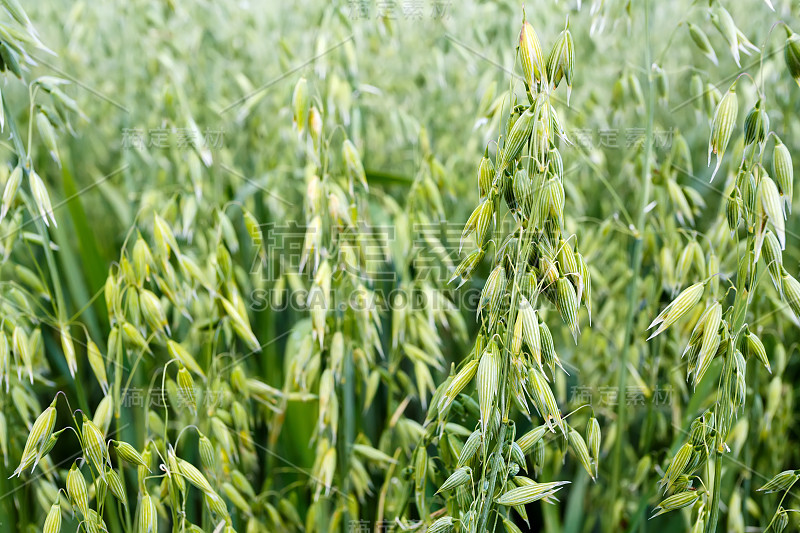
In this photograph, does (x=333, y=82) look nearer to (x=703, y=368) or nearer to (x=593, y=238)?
(x=593, y=238)

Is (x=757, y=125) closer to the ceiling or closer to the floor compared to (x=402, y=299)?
closer to the ceiling

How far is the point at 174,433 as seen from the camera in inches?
52.2

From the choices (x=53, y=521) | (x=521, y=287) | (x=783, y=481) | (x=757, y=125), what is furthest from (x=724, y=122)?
(x=53, y=521)

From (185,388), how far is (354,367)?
420 millimetres

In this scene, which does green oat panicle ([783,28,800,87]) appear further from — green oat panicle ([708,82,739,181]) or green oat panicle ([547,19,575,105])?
green oat panicle ([547,19,575,105])

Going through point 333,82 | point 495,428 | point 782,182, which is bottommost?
point 495,428

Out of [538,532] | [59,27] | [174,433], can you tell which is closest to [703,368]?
[538,532]

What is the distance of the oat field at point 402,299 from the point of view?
2.43 ft

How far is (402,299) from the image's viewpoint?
1255mm

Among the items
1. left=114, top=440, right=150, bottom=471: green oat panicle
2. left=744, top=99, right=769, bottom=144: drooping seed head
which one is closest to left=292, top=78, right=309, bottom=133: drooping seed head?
left=114, top=440, right=150, bottom=471: green oat panicle

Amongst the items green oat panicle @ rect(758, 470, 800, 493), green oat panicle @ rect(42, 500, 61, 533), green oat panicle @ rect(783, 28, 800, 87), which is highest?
green oat panicle @ rect(783, 28, 800, 87)

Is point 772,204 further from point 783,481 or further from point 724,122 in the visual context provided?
point 783,481

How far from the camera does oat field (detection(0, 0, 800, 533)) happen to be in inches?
29.1

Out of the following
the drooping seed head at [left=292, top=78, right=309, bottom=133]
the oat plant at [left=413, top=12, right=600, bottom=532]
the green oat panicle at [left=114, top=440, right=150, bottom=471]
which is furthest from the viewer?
the drooping seed head at [left=292, top=78, right=309, bottom=133]
